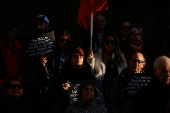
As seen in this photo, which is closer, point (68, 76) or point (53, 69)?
point (68, 76)

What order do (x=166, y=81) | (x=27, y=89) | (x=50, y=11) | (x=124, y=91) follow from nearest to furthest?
(x=166, y=81), (x=124, y=91), (x=27, y=89), (x=50, y=11)

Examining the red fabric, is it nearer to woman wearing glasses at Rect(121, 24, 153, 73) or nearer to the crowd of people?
the crowd of people

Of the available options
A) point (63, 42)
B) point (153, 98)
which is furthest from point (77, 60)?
point (153, 98)

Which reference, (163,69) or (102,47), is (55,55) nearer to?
(102,47)

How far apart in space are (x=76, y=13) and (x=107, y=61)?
3.29 m

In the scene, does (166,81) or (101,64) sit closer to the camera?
(166,81)

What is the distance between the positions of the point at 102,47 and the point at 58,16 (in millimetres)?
3148

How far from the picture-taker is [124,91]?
611cm

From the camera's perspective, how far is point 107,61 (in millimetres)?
6988

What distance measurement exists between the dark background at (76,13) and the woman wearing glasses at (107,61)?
8.75ft

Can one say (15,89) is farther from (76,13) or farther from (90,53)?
(76,13)

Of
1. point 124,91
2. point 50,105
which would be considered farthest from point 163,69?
point 50,105

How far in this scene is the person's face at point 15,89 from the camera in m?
6.39

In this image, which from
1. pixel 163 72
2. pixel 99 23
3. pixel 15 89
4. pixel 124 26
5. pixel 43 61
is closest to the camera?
pixel 163 72
